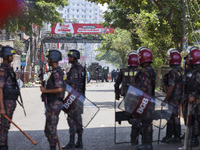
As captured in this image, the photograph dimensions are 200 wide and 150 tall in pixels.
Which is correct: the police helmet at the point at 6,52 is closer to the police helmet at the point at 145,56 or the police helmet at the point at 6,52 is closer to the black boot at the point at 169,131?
the police helmet at the point at 145,56

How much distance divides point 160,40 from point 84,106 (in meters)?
14.1

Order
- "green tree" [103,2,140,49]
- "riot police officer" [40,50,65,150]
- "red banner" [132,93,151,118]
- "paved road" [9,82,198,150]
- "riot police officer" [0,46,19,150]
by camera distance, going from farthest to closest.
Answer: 1. "green tree" [103,2,140,49]
2. "paved road" [9,82,198,150]
3. "red banner" [132,93,151,118]
4. "riot police officer" [0,46,19,150]
5. "riot police officer" [40,50,65,150]

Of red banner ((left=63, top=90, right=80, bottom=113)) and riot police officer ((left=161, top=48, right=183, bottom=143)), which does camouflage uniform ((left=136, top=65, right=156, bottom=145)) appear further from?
red banner ((left=63, top=90, right=80, bottom=113))

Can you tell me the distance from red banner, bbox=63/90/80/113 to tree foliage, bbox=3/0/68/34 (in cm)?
1628

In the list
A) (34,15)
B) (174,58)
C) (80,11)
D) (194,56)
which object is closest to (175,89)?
(174,58)

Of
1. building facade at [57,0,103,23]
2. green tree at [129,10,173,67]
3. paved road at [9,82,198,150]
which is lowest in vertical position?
paved road at [9,82,198,150]

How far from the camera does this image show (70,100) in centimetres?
706

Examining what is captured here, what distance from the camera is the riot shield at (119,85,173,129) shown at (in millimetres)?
6836

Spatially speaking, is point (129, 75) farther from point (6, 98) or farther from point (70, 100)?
point (6, 98)

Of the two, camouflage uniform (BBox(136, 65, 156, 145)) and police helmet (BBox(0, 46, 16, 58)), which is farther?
camouflage uniform (BBox(136, 65, 156, 145))

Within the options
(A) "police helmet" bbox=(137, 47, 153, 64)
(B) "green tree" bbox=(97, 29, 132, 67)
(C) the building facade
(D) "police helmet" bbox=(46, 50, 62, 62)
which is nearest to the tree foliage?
(A) "police helmet" bbox=(137, 47, 153, 64)

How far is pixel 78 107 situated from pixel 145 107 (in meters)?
1.19

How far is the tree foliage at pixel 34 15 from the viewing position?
2331 cm

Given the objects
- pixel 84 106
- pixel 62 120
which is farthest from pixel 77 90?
pixel 62 120
